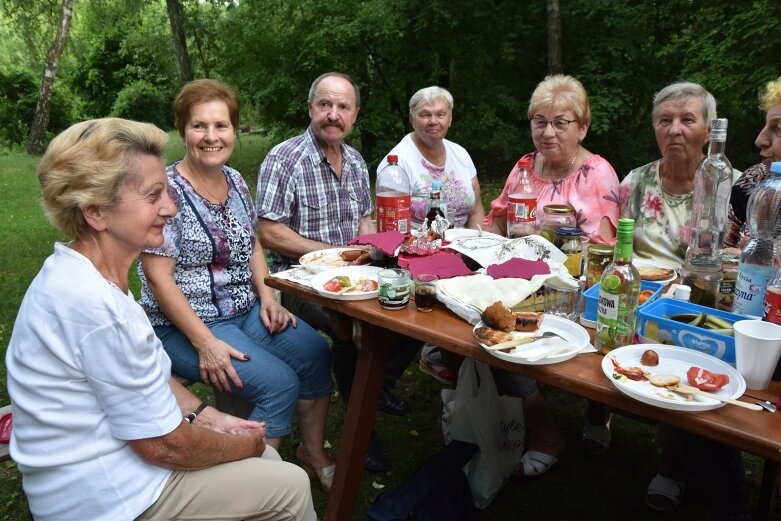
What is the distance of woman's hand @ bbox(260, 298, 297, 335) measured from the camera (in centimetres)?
247

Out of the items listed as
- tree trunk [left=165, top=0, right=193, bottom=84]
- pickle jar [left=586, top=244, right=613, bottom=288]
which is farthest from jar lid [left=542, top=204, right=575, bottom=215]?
tree trunk [left=165, top=0, right=193, bottom=84]

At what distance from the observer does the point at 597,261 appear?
1725 millimetres

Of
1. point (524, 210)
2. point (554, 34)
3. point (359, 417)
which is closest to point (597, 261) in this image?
point (524, 210)

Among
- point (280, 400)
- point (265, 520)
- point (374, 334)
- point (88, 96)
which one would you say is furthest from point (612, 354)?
point (88, 96)

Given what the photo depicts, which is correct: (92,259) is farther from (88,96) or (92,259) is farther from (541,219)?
(88,96)

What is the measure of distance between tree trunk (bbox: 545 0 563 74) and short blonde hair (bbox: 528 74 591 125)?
6.24m

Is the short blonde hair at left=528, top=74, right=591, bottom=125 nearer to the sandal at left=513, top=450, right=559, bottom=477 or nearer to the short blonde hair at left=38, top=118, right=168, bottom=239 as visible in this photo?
the sandal at left=513, top=450, right=559, bottom=477

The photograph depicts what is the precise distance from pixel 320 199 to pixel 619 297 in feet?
6.01

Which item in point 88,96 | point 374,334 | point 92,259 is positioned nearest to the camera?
point 92,259

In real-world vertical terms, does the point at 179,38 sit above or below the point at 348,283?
above

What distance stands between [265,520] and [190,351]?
2.78 ft

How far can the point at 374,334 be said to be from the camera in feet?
6.72

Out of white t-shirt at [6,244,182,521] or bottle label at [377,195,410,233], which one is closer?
white t-shirt at [6,244,182,521]

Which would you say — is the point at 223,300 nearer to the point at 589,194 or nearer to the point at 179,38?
the point at 589,194
